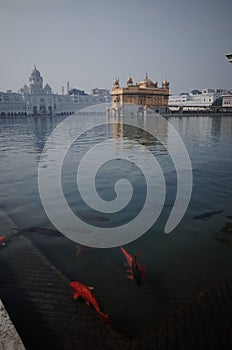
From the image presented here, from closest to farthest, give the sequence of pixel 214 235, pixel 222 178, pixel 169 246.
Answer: pixel 169 246 → pixel 214 235 → pixel 222 178

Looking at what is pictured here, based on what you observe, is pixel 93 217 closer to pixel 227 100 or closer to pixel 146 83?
pixel 146 83

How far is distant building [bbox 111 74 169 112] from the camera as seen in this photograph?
7369cm

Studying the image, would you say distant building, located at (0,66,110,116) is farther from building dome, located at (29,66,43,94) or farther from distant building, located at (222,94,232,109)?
distant building, located at (222,94,232,109)

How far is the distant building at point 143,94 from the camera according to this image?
7369cm

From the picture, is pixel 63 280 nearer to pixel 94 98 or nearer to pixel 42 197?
pixel 42 197

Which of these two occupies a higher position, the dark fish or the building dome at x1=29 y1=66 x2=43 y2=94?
the building dome at x1=29 y1=66 x2=43 y2=94

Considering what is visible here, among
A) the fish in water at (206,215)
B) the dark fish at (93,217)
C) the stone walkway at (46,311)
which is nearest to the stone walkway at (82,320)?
the stone walkway at (46,311)

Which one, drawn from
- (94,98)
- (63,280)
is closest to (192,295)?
(63,280)

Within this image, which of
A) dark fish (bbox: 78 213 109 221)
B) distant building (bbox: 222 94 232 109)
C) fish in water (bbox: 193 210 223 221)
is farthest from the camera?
distant building (bbox: 222 94 232 109)

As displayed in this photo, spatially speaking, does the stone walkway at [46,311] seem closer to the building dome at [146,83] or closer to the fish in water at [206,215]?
the fish in water at [206,215]

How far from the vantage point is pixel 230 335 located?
277cm

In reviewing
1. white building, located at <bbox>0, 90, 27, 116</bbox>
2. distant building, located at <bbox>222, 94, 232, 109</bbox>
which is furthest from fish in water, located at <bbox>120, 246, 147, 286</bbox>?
distant building, located at <bbox>222, 94, 232, 109</bbox>

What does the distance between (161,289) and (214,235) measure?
201 cm

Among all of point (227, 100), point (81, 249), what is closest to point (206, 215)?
point (81, 249)
